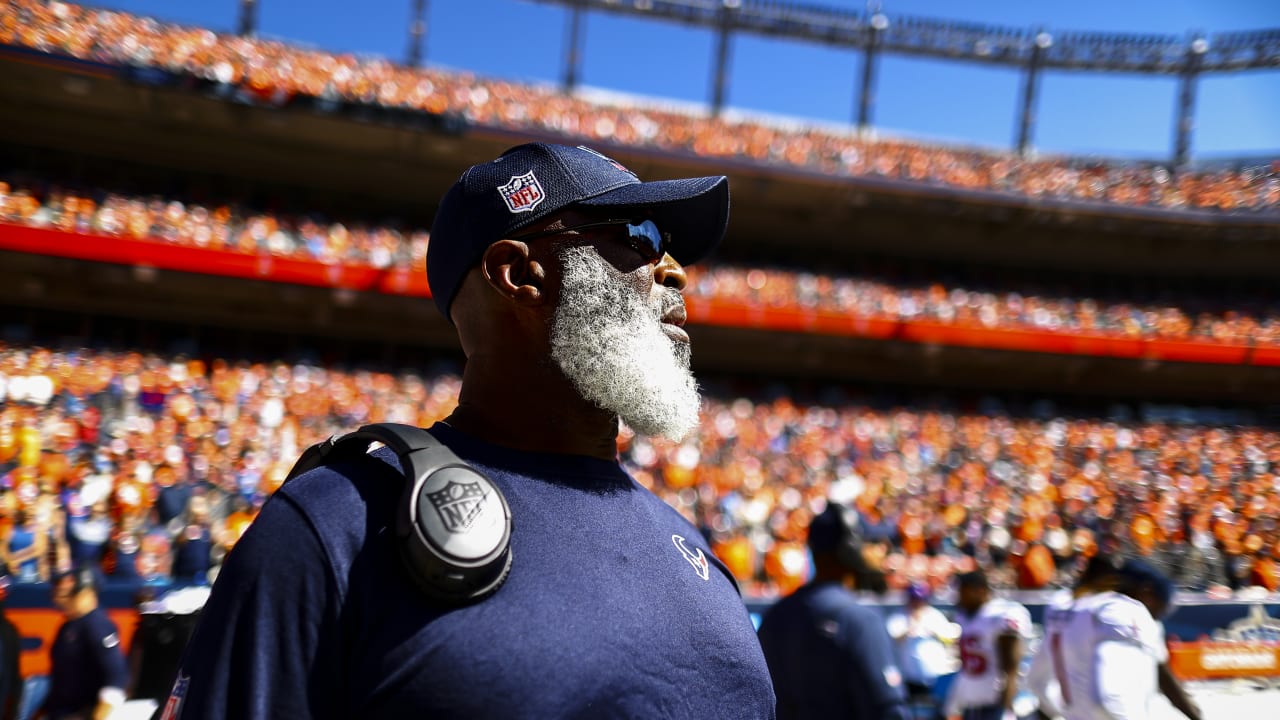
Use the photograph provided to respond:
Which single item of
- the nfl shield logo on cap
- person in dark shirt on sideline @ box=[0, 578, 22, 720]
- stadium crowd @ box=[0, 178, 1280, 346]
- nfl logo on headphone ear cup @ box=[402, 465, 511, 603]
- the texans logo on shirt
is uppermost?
stadium crowd @ box=[0, 178, 1280, 346]

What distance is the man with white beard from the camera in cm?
101

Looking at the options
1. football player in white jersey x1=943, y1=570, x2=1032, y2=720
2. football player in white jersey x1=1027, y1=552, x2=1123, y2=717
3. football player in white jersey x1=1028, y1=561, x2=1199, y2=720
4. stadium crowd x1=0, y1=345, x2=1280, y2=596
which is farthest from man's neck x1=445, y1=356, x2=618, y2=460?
stadium crowd x1=0, y1=345, x2=1280, y2=596

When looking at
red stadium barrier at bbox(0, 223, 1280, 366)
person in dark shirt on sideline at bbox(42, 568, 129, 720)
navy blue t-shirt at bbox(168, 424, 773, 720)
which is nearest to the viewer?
navy blue t-shirt at bbox(168, 424, 773, 720)

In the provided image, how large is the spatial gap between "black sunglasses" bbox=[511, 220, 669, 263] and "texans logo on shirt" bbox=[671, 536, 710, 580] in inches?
20.0

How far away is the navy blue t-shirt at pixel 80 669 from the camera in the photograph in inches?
183

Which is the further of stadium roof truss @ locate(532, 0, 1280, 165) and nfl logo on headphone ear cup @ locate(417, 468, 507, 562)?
stadium roof truss @ locate(532, 0, 1280, 165)

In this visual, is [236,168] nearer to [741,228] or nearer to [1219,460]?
[741,228]

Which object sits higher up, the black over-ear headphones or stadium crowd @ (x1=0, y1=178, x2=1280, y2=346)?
stadium crowd @ (x1=0, y1=178, x2=1280, y2=346)

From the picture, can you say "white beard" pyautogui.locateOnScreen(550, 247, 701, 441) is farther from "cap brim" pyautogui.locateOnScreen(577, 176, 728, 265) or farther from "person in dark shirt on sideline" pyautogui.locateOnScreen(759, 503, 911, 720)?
"person in dark shirt on sideline" pyautogui.locateOnScreen(759, 503, 911, 720)

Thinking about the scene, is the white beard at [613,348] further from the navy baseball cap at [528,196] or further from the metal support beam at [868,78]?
the metal support beam at [868,78]

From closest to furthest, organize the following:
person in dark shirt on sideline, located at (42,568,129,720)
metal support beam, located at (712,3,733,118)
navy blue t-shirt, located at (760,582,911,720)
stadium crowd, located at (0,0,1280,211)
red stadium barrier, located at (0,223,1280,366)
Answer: navy blue t-shirt, located at (760,582,911,720) < person in dark shirt on sideline, located at (42,568,129,720) < red stadium barrier, located at (0,223,1280,366) < stadium crowd, located at (0,0,1280,211) < metal support beam, located at (712,3,733,118)

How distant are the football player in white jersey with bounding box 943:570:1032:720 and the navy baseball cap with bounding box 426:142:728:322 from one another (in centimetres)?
495

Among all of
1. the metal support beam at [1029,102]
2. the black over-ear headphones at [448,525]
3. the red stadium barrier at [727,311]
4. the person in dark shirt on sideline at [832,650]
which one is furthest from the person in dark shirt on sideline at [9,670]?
the metal support beam at [1029,102]

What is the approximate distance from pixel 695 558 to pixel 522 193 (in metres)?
0.71
